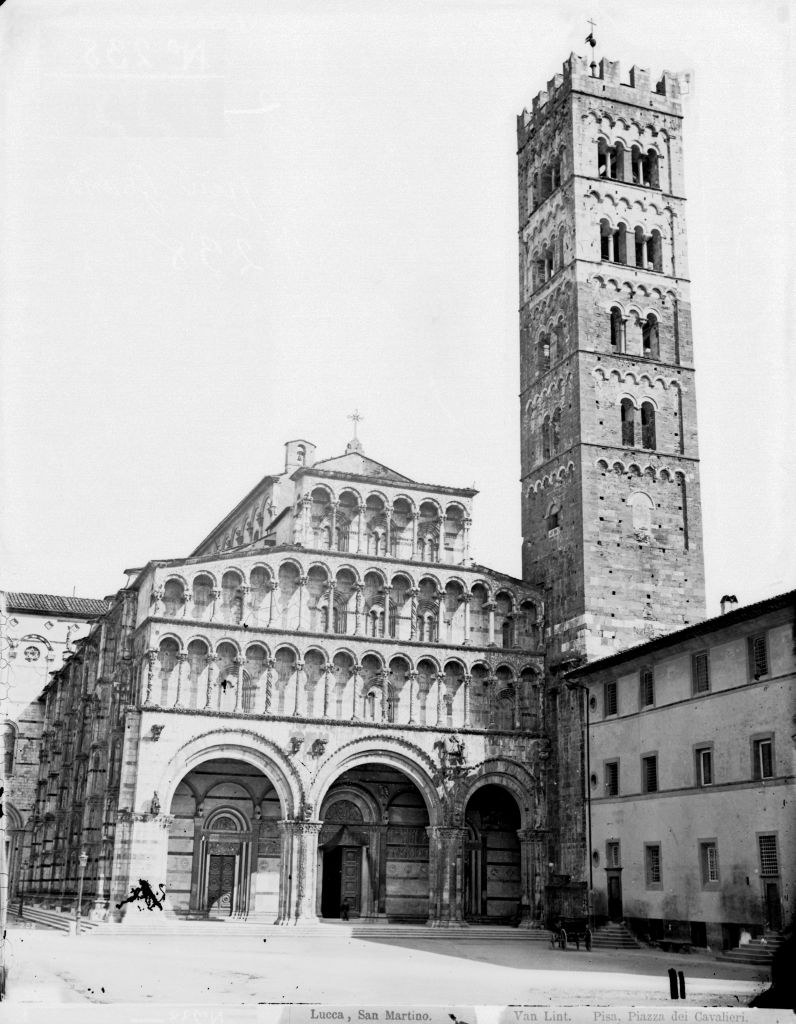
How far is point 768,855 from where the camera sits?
96.6ft

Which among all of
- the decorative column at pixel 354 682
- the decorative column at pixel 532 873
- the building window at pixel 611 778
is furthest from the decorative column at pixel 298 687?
the building window at pixel 611 778

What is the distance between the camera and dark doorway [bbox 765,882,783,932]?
28734mm

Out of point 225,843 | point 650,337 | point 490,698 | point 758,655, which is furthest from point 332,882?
point 650,337

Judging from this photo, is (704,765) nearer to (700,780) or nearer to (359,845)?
(700,780)

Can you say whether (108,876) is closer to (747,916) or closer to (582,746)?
(582,746)

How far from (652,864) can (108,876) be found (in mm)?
17421

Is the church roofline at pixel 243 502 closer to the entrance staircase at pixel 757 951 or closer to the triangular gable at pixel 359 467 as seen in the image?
the triangular gable at pixel 359 467

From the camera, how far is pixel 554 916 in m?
40.2

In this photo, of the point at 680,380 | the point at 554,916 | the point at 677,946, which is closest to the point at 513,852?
the point at 554,916

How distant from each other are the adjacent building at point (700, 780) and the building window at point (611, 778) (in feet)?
0.22

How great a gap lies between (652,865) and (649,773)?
106 inches

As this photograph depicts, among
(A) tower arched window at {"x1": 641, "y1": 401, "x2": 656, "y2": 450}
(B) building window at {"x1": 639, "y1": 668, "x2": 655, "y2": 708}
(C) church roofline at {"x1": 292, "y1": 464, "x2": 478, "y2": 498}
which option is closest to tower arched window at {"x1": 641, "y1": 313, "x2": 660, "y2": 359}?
(A) tower arched window at {"x1": 641, "y1": 401, "x2": 656, "y2": 450}

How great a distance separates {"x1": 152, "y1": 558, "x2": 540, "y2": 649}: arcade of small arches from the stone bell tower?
2.35 metres

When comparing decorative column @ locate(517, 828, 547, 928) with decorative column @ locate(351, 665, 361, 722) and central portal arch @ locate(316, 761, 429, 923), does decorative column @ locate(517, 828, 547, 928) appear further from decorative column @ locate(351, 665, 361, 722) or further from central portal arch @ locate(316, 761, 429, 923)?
decorative column @ locate(351, 665, 361, 722)
